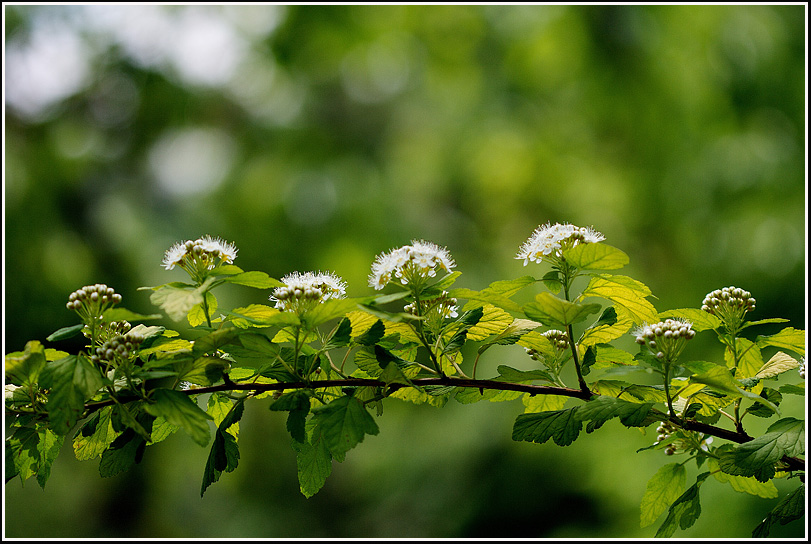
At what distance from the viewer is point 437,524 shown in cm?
457

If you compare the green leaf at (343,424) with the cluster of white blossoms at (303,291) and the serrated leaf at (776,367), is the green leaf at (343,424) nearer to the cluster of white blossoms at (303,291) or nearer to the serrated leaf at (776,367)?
the cluster of white blossoms at (303,291)

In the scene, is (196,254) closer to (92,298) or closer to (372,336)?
(92,298)

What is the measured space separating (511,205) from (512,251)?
0.37 metres

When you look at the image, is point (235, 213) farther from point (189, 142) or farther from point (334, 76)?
point (334, 76)

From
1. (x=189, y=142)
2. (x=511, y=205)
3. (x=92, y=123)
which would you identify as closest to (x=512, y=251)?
(x=511, y=205)

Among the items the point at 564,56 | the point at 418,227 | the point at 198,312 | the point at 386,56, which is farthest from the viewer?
the point at 386,56

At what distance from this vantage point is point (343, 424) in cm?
76

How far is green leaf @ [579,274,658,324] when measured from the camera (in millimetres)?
837

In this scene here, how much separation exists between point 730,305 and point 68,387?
876 millimetres

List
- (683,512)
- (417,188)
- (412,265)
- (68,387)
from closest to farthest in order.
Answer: (68,387), (412,265), (683,512), (417,188)

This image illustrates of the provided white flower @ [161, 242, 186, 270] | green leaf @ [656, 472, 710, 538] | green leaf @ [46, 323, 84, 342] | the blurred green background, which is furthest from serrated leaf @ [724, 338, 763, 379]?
the blurred green background

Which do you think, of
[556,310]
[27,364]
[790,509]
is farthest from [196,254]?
[790,509]

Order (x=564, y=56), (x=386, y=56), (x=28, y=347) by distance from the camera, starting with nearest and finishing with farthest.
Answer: (x=28, y=347)
(x=564, y=56)
(x=386, y=56)

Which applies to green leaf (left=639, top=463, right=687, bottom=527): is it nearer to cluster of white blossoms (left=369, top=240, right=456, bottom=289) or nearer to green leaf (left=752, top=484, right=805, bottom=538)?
green leaf (left=752, top=484, right=805, bottom=538)
